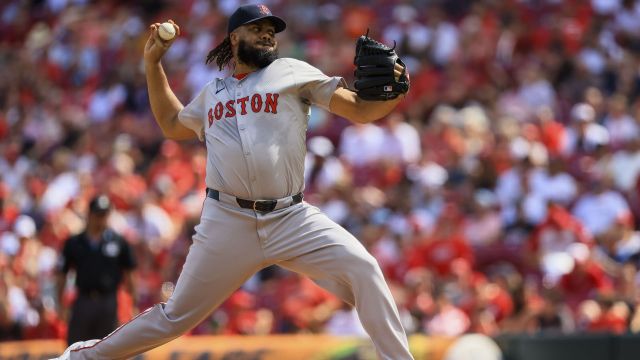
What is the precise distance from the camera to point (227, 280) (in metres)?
5.34

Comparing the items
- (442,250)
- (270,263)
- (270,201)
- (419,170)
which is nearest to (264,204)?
(270,201)

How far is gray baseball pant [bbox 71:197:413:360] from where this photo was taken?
5.23 m

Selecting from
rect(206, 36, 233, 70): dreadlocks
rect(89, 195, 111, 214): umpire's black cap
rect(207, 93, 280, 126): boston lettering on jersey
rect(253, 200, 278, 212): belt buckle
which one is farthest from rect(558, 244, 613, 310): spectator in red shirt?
rect(207, 93, 280, 126): boston lettering on jersey

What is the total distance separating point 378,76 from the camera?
17.0 feet

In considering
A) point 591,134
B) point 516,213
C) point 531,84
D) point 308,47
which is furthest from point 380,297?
point 308,47

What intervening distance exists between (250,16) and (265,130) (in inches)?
21.4

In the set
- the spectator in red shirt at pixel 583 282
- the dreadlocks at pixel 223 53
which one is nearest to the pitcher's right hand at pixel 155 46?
the dreadlocks at pixel 223 53

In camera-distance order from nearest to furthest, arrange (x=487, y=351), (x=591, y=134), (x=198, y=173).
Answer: (x=487, y=351), (x=591, y=134), (x=198, y=173)

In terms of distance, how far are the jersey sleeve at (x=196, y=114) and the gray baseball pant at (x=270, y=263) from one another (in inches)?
15.6

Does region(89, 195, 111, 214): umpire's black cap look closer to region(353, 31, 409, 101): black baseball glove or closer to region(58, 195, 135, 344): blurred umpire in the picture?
region(58, 195, 135, 344): blurred umpire

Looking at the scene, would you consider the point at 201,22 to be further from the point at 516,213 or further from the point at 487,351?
the point at 487,351

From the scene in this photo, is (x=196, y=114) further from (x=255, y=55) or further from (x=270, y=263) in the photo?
(x=270, y=263)

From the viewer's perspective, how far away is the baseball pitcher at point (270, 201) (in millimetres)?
5234

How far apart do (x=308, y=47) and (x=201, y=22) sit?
2205mm
